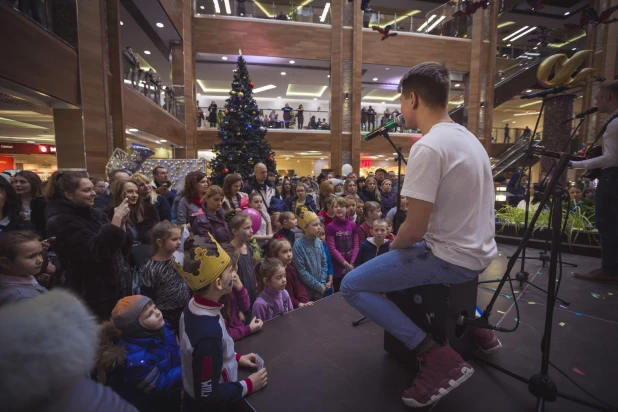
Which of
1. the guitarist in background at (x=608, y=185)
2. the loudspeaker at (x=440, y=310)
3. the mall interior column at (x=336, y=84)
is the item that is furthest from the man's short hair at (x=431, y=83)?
the mall interior column at (x=336, y=84)

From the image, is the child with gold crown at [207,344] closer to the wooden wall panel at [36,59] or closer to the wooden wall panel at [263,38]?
the wooden wall panel at [36,59]

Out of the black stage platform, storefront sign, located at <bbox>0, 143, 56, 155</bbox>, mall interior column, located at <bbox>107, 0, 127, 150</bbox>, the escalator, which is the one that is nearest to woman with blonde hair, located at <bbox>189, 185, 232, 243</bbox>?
the black stage platform

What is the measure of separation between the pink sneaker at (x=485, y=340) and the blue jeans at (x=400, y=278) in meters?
0.55

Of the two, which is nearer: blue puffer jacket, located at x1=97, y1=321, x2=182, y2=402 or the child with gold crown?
the child with gold crown

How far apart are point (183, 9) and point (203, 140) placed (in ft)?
16.0

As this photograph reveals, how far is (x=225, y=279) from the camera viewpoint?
150cm

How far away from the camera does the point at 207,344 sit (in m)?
1.32

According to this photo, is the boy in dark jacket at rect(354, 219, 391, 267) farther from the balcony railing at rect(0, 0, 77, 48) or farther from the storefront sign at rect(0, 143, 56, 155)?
the storefront sign at rect(0, 143, 56, 155)

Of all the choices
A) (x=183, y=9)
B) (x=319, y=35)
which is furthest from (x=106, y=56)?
(x=319, y=35)

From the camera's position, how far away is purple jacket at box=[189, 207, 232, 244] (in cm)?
304

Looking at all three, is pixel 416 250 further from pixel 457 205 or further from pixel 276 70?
pixel 276 70

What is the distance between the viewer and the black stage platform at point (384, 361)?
1419 mm

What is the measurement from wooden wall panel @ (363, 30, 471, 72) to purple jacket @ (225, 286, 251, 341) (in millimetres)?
14033

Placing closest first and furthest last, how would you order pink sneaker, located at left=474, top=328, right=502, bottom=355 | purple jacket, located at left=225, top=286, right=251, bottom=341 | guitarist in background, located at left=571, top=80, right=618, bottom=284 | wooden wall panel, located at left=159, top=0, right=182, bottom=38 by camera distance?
1. pink sneaker, located at left=474, top=328, right=502, bottom=355
2. purple jacket, located at left=225, top=286, right=251, bottom=341
3. guitarist in background, located at left=571, top=80, right=618, bottom=284
4. wooden wall panel, located at left=159, top=0, right=182, bottom=38
